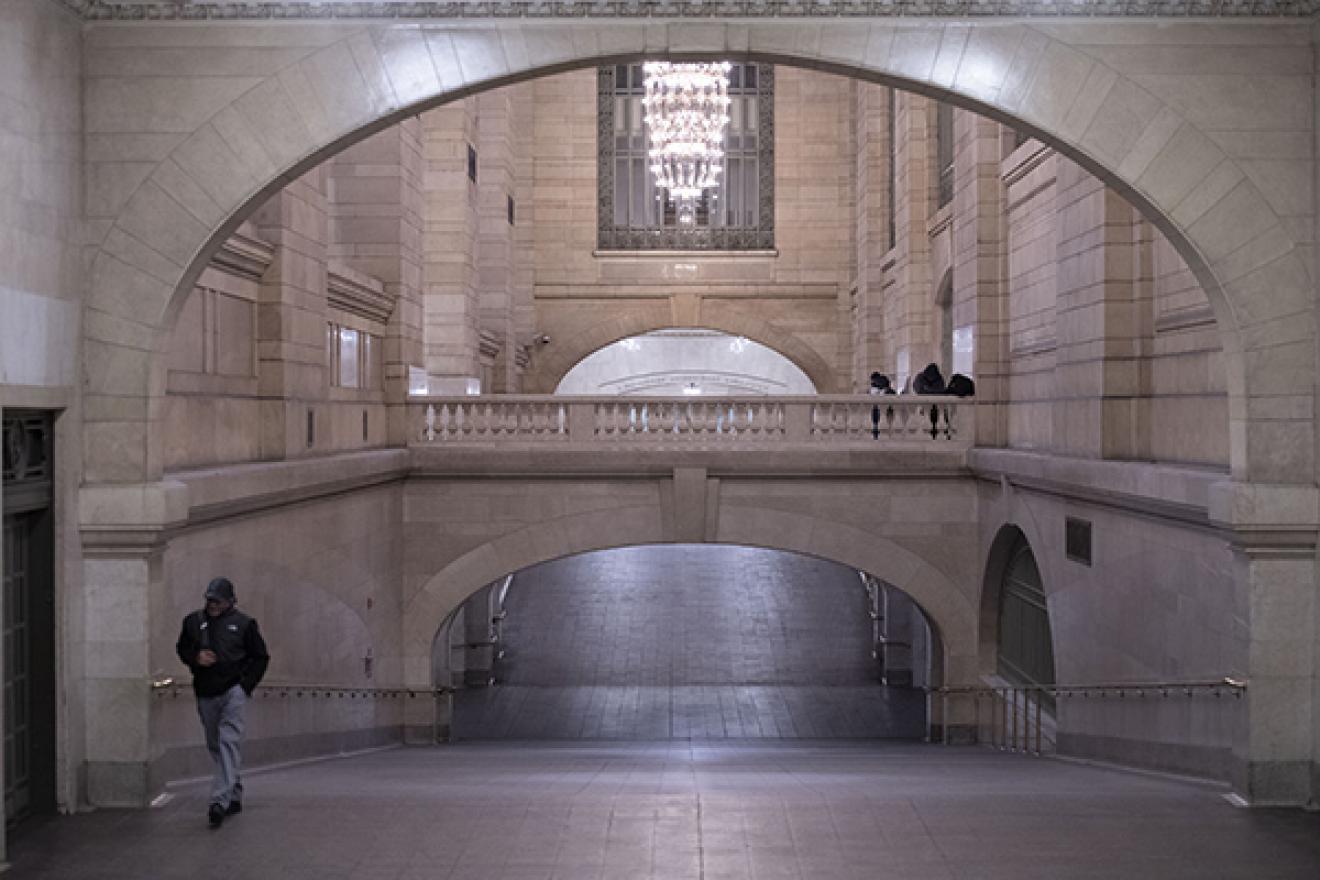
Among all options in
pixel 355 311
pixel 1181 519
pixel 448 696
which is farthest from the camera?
pixel 448 696

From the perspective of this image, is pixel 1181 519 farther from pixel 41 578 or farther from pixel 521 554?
pixel 521 554

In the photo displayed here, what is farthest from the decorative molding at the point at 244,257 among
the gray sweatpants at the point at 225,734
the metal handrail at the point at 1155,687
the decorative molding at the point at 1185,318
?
the metal handrail at the point at 1155,687

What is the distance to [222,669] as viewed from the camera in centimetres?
776

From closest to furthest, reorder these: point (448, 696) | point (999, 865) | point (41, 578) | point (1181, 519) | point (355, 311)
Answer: point (999, 865)
point (41, 578)
point (1181, 519)
point (355, 311)
point (448, 696)

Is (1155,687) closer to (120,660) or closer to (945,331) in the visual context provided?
(120,660)

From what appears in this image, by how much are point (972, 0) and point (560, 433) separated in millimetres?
9161

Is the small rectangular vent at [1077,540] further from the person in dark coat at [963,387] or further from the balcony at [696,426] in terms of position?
the person in dark coat at [963,387]

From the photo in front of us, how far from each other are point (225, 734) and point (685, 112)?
1526 cm

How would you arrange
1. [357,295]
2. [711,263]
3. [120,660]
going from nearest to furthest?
[120,660]
[357,295]
[711,263]

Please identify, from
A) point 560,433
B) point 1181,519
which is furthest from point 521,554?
point 1181,519

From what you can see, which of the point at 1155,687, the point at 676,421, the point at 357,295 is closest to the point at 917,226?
the point at 676,421

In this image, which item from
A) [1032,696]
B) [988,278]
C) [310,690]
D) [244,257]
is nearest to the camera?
[244,257]

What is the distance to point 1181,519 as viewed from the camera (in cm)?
988

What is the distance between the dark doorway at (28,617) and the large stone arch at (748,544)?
28.4 feet
